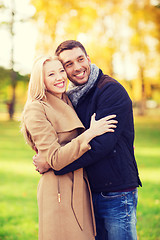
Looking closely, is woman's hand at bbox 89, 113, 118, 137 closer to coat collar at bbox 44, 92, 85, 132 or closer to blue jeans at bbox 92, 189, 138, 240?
coat collar at bbox 44, 92, 85, 132

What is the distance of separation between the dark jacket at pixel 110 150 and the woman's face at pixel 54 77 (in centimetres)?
29

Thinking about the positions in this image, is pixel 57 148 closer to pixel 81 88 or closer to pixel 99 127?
pixel 99 127

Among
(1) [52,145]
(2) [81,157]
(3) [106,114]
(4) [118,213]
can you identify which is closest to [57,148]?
(1) [52,145]

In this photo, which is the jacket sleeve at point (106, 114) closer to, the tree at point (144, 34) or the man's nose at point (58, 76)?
the man's nose at point (58, 76)

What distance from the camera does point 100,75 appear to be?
111 inches

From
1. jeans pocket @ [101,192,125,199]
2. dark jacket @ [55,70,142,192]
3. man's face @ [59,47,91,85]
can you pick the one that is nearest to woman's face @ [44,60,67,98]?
man's face @ [59,47,91,85]

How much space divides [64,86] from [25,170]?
6270 millimetres

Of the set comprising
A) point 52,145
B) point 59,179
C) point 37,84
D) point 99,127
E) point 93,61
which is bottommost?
point 59,179

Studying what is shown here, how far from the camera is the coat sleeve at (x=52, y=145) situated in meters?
2.39

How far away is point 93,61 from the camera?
58.7 feet

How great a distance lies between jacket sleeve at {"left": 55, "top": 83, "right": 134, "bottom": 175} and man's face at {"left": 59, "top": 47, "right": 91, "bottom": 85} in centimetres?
28

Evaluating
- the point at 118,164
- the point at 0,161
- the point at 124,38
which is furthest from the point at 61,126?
the point at 124,38

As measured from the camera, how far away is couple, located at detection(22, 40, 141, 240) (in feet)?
8.02

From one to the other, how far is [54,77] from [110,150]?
29.4 inches
